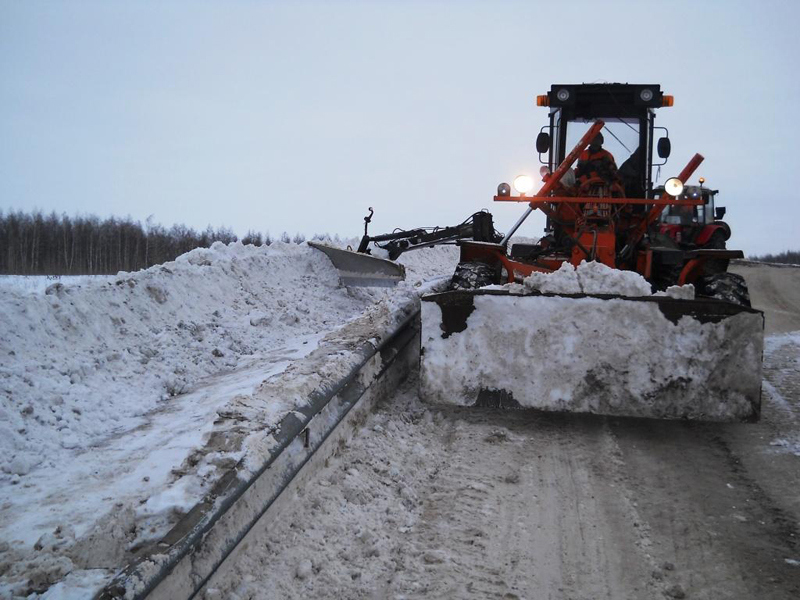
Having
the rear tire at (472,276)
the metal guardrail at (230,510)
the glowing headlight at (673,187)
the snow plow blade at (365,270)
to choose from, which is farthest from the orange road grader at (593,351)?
the snow plow blade at (365,270)

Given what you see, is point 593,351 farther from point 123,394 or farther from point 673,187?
point 123,394

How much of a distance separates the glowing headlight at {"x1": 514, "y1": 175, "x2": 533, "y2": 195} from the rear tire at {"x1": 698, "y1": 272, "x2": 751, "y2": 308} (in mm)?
1864

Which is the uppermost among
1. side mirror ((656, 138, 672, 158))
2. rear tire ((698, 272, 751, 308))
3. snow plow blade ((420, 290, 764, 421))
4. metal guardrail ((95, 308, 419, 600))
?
side mirror ((656, 138, 672, 158))

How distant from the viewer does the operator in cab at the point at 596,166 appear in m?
6.26

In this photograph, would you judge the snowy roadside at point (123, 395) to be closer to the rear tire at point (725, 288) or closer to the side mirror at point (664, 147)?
the rear tire at point (725, 288)

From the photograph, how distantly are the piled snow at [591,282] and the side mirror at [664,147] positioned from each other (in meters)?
2.69

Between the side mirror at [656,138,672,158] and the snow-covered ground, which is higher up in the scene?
the side mirror at [656,138,672,158]

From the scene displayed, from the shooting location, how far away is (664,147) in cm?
646

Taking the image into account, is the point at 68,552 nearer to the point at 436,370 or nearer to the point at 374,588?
the point at 374,588

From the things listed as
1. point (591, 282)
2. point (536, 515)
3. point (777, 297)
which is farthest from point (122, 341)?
point (777, 297)

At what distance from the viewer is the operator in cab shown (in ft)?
20.5

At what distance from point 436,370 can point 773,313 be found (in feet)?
38.3

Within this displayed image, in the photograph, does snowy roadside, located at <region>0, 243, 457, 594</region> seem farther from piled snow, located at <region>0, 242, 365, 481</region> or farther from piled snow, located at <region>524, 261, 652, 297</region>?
piled snow, located at <region>524, 261, 652, 297</region>

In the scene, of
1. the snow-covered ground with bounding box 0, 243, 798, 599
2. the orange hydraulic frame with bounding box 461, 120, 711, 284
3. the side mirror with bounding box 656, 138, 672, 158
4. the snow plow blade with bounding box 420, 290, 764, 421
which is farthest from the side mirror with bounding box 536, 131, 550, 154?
the snow plow blade with bounding box 420, 290, 764, 421
